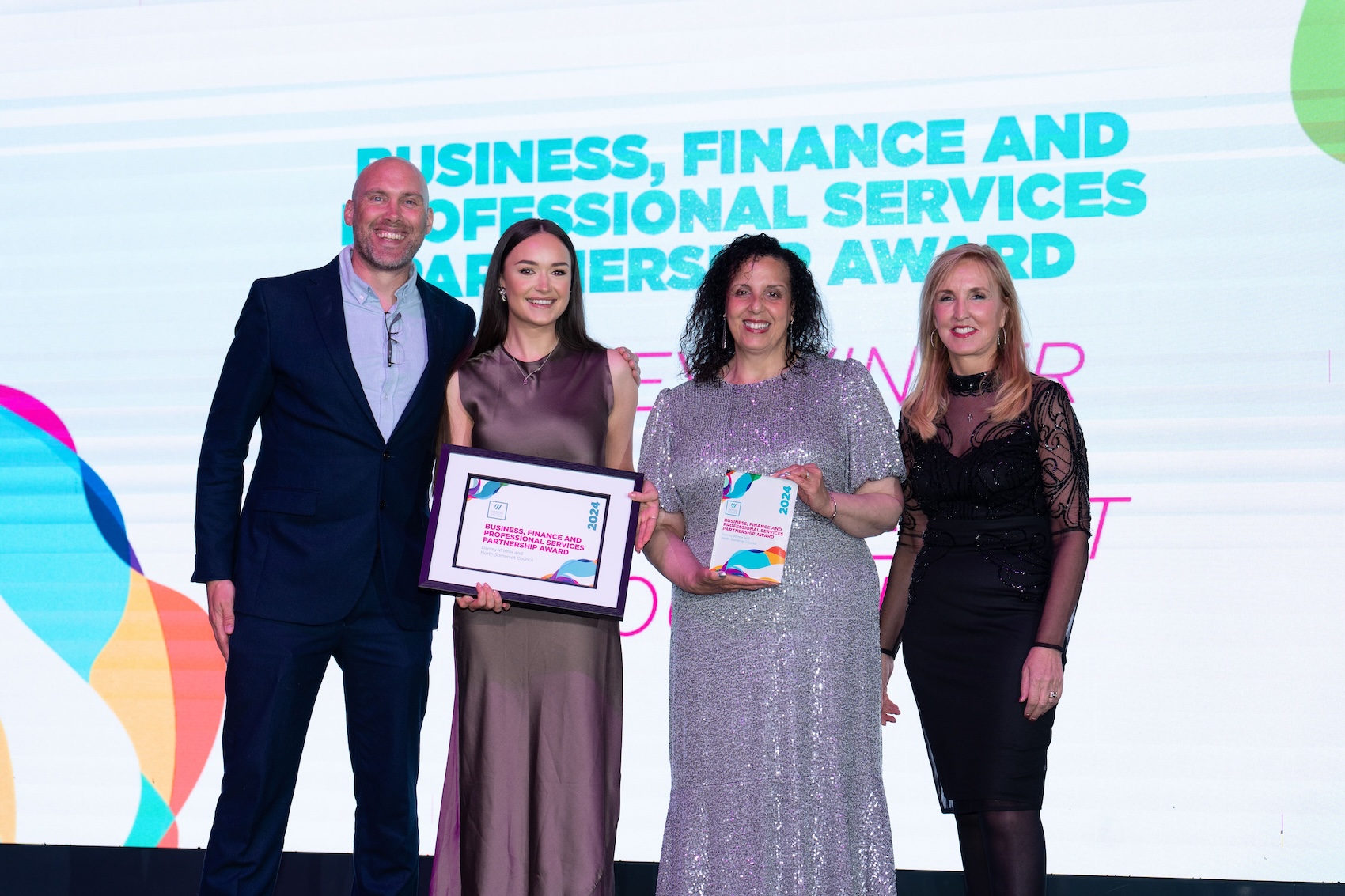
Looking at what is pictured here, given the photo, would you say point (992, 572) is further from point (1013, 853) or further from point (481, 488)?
point (481, 488)

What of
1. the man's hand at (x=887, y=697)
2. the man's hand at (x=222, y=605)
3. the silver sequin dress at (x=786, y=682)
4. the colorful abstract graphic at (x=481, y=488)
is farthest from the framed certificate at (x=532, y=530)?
the man's hand at (x=887, y=697)

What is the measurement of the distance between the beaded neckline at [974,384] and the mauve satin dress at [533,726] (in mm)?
729

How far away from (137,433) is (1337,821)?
3581 mm

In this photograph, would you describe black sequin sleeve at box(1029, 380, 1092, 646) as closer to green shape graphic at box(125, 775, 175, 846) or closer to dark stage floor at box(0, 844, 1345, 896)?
dark stage floor at box(0, 844, 1345, 896)

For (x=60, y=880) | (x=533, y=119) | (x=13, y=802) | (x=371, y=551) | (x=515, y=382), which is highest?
(x=533, y=119)

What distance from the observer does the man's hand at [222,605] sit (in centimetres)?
249

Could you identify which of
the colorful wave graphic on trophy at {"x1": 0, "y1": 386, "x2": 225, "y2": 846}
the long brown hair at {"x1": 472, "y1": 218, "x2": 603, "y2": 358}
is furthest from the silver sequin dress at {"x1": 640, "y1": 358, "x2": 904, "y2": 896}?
the colorful wave graphic on trophy at {"x1": 0, "y1": 386, "x2": 225, "y2": 846}

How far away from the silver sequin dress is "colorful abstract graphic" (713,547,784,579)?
12 centimetres

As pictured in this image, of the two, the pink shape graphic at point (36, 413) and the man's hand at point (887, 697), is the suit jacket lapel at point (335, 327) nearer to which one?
the man's hand at point (887, 697)

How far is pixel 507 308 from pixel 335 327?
0.36 meters

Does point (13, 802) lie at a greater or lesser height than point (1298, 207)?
lesser

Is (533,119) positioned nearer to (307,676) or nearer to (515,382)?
(515,382)

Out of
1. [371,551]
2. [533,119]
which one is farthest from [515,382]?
[533,119]

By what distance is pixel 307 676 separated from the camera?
8.23 feet
